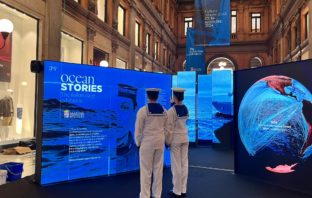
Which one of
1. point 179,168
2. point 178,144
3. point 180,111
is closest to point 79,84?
point 180,111

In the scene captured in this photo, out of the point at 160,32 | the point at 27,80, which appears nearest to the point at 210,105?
the point at 27,80

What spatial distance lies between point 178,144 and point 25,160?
4932mm

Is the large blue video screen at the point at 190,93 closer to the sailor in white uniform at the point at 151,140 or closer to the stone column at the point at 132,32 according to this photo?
the stone column at the point at 132,32

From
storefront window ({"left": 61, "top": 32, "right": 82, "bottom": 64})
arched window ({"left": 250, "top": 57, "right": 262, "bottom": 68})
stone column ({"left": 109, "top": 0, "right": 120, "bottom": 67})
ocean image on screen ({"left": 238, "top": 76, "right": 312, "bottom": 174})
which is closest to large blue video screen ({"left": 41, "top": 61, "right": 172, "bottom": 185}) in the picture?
ocean image on screen ({"left": 238, "top": 76, "right": 312, "bottom": 174})

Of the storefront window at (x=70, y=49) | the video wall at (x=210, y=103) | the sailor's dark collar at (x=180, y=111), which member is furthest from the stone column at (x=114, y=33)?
the sailor's dark collar at (x=180, y=111)

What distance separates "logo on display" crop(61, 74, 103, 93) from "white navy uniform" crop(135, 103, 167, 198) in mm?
2205

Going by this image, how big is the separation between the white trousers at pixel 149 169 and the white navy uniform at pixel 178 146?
53cm

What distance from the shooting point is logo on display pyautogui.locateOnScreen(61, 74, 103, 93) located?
24.7 ft

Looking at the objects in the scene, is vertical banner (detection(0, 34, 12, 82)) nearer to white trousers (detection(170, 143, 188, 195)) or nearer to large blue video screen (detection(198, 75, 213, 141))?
white trousers (detection(170, 143, 188, 195))

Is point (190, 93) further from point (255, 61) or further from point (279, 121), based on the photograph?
point (255, 61)

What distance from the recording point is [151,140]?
20.1ft

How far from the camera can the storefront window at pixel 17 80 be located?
10984 mm

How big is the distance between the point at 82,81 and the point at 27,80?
195 inches

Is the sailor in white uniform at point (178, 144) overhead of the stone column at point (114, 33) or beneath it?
beneath
